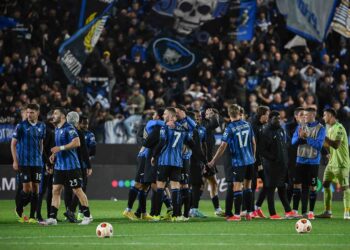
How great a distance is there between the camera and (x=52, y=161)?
18.0 metres

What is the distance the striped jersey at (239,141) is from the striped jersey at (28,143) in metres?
3.70

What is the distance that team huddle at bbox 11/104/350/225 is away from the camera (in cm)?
1848

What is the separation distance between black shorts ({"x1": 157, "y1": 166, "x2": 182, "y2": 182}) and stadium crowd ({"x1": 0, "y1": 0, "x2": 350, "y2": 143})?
801cm

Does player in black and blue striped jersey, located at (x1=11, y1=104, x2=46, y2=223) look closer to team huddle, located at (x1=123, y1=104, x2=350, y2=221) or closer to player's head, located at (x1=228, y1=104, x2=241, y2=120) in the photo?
team huddle, located at (x1=123, y1=104, x2=350, y2=221)

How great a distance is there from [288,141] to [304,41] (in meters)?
9.96

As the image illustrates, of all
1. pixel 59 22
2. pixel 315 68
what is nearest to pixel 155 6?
pixel 59 22

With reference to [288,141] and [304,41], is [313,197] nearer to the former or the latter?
[288,141]

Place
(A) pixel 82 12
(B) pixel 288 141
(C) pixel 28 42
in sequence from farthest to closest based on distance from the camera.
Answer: (C) pixel 28 42, (A) pixel 82 12, (B) pixel 288 141

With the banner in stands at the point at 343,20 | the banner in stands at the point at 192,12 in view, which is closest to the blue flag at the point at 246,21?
the banner in stands at the point at 192,12

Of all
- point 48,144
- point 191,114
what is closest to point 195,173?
point 191,114

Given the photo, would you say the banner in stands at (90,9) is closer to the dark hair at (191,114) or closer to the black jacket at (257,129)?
the dark hair at (191,114)

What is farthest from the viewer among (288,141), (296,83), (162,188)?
(296,83)

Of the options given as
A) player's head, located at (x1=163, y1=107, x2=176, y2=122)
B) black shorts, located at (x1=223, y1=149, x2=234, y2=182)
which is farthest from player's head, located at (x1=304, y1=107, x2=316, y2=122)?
player's head, located at (x1=163, y1=107, x2=176, y2=122)

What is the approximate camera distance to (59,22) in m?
32.0
